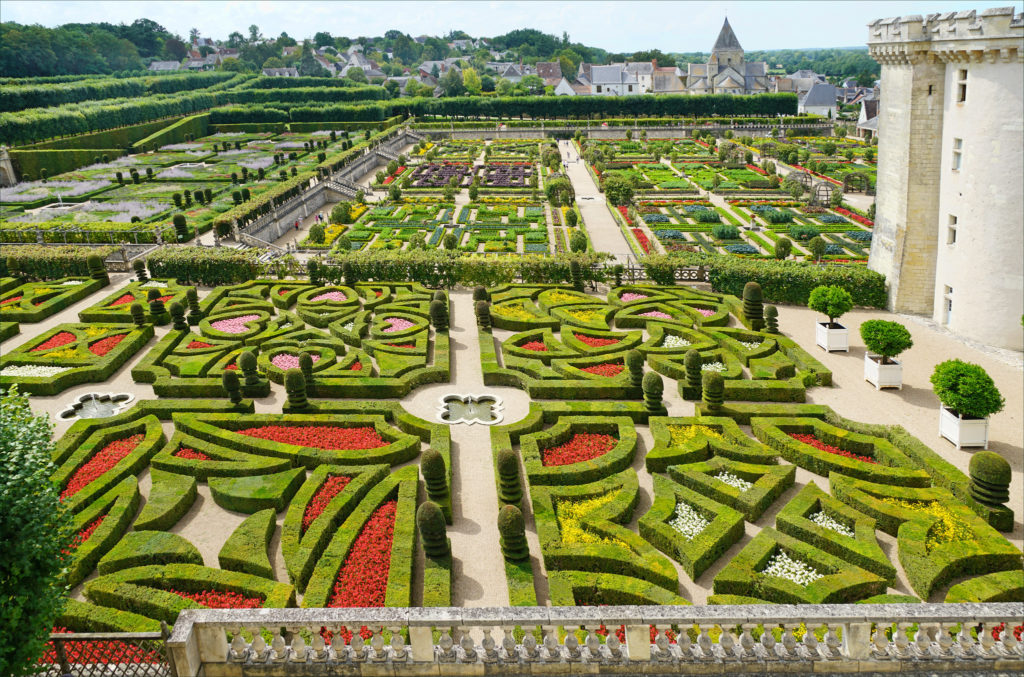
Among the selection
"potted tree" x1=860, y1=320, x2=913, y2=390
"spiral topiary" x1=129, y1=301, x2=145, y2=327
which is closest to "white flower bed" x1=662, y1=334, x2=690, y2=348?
"potted tree" x1=860, y1=320, x2=913, y2=390

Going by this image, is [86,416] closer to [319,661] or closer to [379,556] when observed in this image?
[379,556]

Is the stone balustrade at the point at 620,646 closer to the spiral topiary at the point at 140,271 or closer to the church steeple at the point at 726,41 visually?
the spiral topiary at the point at 140,271

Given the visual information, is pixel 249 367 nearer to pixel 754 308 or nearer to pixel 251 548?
pixel 251 548

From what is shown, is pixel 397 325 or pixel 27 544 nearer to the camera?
pixel 27 544

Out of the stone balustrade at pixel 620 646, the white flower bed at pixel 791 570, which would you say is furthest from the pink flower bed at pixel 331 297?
the stone balustrade at pixel 620 646

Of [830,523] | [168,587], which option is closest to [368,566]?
[168,587]

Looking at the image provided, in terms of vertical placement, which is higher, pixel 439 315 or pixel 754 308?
pixel 439 315
